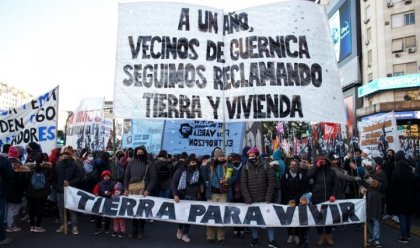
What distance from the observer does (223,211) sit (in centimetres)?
823

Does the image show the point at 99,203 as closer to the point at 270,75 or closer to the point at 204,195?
the point at 204,195

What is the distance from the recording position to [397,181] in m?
8.99

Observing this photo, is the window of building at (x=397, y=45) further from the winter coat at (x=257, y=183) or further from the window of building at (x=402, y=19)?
the winter coat at (x=257, y=183)

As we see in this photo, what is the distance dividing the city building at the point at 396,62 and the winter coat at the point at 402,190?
111ft

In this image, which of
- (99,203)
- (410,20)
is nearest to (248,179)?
(99,203)

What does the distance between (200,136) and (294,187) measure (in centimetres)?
549

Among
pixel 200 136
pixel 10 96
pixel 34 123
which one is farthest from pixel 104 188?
pixel 10 96

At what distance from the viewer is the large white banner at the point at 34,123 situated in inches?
418

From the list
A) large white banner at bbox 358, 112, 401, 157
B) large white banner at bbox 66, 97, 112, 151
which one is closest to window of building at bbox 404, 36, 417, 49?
large white banner at bbox 358, 112, 401, 157

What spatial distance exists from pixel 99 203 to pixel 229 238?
110 inches

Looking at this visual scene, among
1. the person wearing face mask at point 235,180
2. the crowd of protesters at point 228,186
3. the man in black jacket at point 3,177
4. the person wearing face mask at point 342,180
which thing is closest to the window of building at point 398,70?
the person wearing face mask at point 342,180

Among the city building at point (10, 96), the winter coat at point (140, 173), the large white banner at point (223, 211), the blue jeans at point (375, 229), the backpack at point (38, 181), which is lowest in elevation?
the blue jeans at point (375, 229)

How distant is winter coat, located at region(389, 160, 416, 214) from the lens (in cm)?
884

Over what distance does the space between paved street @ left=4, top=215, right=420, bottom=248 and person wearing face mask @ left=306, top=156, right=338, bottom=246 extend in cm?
27
